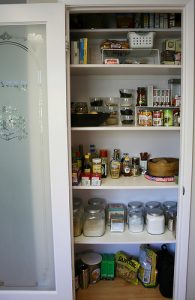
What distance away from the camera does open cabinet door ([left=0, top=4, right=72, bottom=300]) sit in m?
1.33

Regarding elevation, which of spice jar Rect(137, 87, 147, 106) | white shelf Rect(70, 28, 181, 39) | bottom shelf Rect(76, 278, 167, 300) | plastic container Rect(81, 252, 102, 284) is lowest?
bottom shelf Rect(76, 278, 167, 300)

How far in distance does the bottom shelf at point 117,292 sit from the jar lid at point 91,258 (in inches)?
A: 7.0

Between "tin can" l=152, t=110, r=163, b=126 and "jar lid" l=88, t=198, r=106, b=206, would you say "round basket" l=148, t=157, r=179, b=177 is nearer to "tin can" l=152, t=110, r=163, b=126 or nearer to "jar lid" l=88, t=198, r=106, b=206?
"tin can" l=152, t=110, r=163, b=126

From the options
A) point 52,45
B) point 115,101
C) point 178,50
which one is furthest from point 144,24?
point 52,45

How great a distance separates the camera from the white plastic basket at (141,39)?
151 centimetres

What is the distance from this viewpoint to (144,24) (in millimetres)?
1569

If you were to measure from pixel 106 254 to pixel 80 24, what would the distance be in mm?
1771

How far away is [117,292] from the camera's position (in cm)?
179

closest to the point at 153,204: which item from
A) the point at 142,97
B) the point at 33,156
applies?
the point at 142,97

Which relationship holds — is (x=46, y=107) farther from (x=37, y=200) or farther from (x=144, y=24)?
(x=144, y=24)

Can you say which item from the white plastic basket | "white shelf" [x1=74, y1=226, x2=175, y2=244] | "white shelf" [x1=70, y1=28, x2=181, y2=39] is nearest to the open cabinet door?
"white shelf" [x1=74, y1=226, x2=175, y2=244]

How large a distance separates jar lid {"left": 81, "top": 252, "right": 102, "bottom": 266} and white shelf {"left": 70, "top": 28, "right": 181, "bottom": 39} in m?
1.68

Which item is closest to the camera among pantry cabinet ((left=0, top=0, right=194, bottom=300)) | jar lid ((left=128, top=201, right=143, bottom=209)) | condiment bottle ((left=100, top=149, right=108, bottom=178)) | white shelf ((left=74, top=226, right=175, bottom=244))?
pantry cabinet ((left=0, top=0, right=194, bottom=300))

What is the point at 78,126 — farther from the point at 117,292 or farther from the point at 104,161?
the point at 117,292
